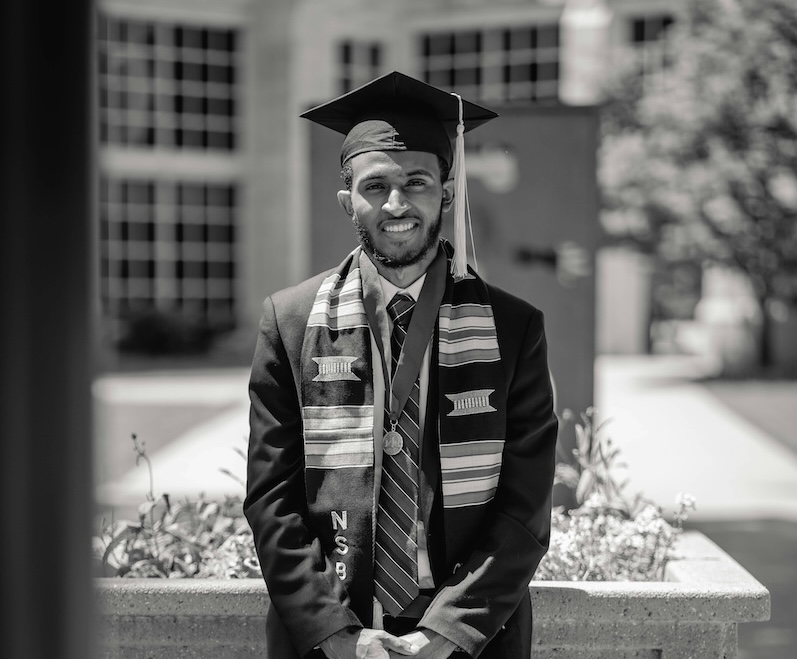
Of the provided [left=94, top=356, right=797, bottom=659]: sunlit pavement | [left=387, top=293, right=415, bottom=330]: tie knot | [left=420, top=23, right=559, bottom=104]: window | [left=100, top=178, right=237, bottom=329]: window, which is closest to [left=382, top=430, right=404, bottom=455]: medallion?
[left=387, top=293, right=415, bottom=330]: tie knot

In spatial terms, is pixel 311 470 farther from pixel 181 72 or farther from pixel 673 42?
pixel 181 72

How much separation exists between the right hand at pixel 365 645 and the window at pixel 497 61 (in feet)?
66.8

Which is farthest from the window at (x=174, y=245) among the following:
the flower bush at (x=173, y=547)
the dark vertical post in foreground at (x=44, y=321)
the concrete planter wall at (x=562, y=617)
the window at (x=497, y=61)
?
the dark vertical post in foreground at (x=44, y=321)

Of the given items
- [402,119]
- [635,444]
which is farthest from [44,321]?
[635,444]

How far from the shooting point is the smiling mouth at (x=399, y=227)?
2.29m

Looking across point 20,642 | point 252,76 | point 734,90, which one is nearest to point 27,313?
point 20,642

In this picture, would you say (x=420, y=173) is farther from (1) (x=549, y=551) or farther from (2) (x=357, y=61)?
(2) (x=357, y=61)

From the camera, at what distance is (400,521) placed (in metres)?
2.27

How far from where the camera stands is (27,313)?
963 millimetres

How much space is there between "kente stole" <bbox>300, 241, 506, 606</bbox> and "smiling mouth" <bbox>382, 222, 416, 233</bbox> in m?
0.15

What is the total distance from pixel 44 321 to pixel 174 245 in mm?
21768

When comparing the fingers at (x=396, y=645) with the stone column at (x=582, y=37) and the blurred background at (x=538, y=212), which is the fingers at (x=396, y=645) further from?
the stone column at (x=582, y=37)

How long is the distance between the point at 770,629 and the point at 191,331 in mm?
16818

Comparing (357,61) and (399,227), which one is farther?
(357,61)
